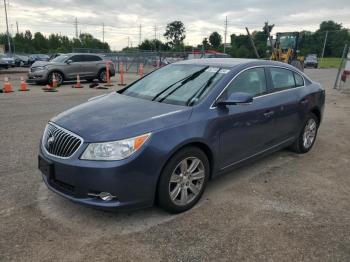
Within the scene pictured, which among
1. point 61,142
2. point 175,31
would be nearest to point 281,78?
point 61,142

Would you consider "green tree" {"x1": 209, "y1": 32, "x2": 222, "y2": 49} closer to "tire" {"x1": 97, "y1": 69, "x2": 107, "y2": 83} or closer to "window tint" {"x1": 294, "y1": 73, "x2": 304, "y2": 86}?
"tire" {"x1": 97, "y1": 69, "x2": 107, "y2": 83}

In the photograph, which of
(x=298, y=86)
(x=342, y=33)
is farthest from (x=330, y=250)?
(x=342, y=33)

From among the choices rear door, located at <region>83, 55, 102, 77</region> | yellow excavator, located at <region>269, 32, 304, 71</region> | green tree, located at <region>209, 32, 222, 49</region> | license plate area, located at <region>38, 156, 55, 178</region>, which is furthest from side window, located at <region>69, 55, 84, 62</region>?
green tree, located at <region>209, 32, 222, 49</region>

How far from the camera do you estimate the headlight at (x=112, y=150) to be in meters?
3.16

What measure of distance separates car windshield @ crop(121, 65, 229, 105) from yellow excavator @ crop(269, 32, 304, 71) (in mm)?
18151

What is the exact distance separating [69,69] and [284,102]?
13.7 metres

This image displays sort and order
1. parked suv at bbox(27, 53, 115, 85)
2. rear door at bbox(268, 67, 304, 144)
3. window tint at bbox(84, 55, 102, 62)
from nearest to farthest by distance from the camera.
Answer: rear door at bbox(268, 67, 304, 144), parked suv at bbox(27, 53, 115, 85), window tint at bbox(84, 55, 102, 62)

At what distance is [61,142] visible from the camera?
3420mm

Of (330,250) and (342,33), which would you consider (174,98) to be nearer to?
(330,250)

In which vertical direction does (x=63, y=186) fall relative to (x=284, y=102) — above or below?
below

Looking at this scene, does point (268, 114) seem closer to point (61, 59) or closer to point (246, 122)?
point (246, 122)

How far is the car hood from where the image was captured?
3.27 metres

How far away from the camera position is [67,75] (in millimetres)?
16672

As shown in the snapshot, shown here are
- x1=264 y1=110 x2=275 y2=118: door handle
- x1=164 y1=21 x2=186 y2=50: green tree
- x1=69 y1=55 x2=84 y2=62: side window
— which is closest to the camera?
x1=264 y1=110 x2=275 y2=118: door handle
